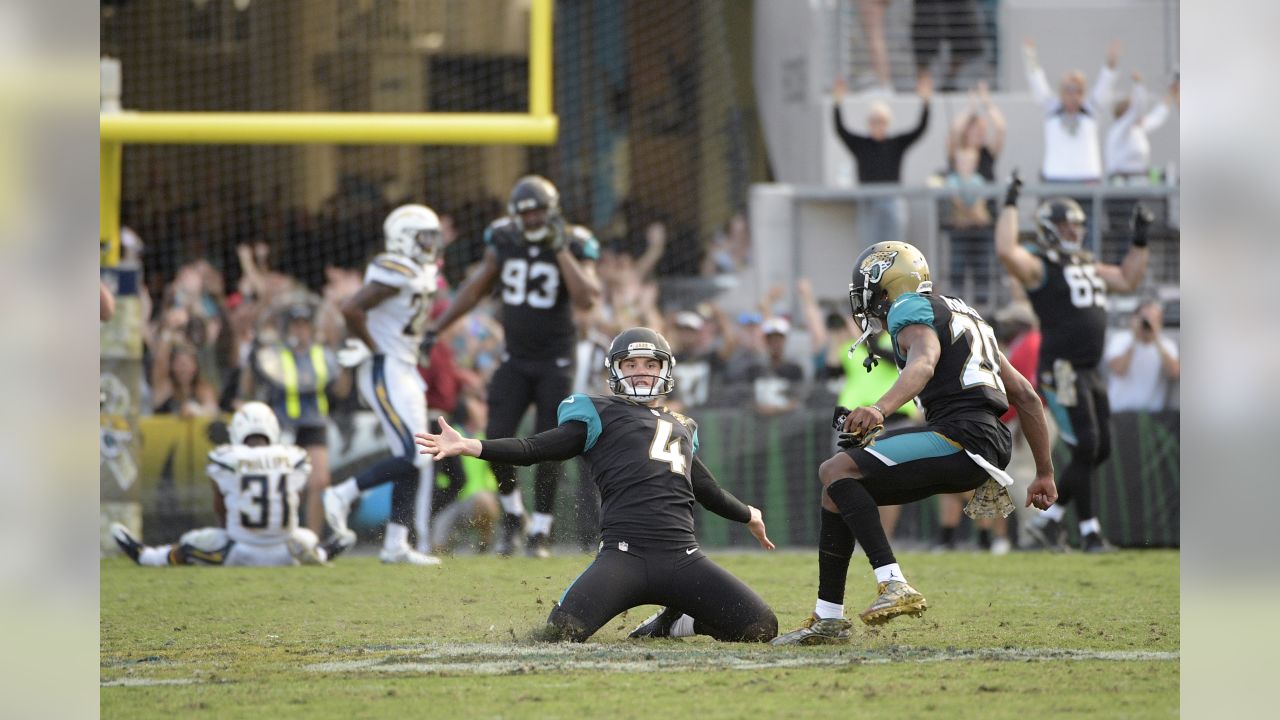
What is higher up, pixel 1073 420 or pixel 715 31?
pixel 715 31

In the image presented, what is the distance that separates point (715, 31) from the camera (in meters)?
20.1

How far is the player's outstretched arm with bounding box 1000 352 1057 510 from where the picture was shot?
6773 mm

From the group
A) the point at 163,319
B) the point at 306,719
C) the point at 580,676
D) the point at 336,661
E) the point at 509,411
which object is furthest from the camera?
the point at 163,319

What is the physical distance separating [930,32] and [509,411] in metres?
8.79

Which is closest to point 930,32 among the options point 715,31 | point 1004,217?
point 715,31

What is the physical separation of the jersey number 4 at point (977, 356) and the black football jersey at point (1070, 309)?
14.2ft

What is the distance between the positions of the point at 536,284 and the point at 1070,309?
347 cm

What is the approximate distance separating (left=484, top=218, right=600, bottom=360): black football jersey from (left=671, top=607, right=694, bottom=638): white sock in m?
4.14

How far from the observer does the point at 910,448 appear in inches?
257

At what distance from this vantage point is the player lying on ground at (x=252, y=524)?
10.5 meters

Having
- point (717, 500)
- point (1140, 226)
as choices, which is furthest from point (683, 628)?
point (1140, 226)

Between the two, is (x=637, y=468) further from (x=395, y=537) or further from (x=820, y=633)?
(x=395, y=537)

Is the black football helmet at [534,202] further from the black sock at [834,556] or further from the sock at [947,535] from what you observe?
the black sock at [834,556]

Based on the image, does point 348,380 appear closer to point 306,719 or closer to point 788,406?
point 788,406
